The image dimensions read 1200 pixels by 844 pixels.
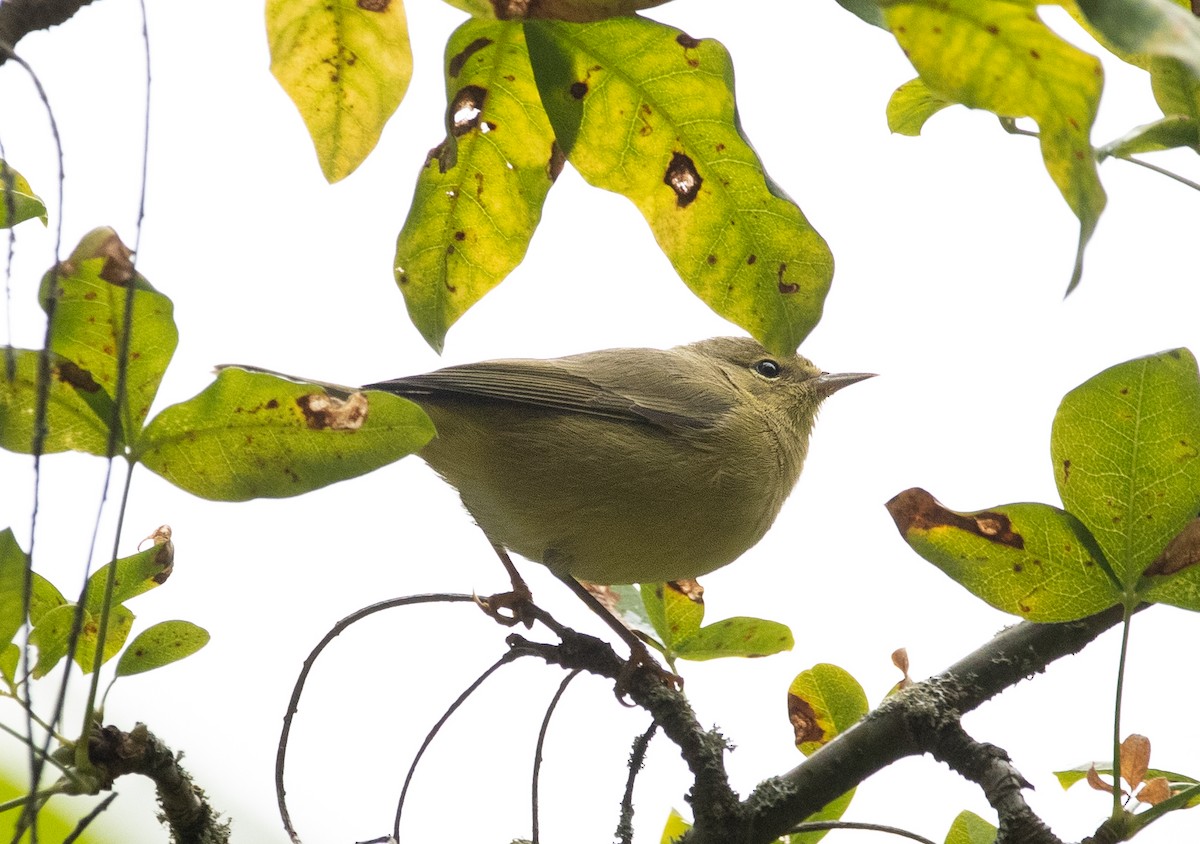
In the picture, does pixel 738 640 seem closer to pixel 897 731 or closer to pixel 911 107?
pixel 897 731

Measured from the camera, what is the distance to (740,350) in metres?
5.77

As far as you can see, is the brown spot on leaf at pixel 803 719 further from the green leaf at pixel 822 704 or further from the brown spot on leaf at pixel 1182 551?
the brown spot on leaf at pixel 1182 551

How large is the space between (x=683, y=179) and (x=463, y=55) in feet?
1.67

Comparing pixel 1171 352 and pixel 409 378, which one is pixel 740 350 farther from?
pixel 1171 352

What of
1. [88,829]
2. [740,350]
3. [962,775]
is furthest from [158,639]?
[740,350]

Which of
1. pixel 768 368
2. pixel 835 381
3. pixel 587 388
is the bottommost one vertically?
pixel 587 388

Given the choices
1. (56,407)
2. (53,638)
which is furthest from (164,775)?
(56,407)

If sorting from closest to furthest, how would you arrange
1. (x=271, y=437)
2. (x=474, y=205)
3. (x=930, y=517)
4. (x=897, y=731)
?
(x=271, y=437), (x=930, y=517), (x=474, y=205), (x=897, y=731)

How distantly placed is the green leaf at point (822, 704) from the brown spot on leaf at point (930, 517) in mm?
882

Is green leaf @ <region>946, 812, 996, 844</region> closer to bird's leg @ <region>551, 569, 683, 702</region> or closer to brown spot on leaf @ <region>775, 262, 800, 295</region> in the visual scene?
bird's leg @ <region>551, 569, 683, 702</region>

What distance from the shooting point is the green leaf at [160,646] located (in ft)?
7.54

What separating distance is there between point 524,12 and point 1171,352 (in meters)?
1.26

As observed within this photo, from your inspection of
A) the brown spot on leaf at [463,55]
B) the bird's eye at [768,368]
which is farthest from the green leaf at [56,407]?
the bird's eye at [768,368]

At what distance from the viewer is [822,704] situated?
282cm
